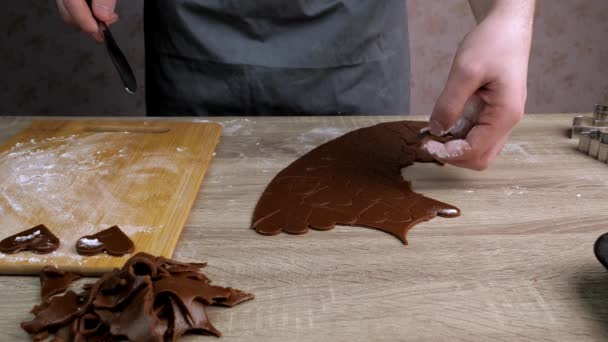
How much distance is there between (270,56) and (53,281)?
0.83 metres

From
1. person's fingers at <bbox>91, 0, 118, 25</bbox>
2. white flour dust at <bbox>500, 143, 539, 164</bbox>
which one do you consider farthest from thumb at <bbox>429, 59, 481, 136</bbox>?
person's fingers at <bbox>91, 0, 118, 25</bbox>

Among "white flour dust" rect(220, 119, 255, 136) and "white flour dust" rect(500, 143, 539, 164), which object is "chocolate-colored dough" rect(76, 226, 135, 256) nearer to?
"white flour dust" rect(220, 119, 255, 136)

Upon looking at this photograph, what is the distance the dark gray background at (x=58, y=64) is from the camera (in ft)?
8.80

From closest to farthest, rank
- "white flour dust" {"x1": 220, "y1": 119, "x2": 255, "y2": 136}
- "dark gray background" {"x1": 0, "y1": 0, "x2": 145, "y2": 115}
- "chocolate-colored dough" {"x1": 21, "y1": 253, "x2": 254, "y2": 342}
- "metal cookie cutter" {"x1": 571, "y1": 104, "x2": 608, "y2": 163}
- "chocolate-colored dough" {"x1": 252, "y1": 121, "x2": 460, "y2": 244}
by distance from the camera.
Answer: "chocolate-colored dough" {"x1": 21, "y1": 253, "x2": 254, "y2": 342} → "chocolate-colored dough" {"x1": 252, "y1": 121, "x2": 460, "y2": 244} → "metal cookie cutter" {"x1": 571, "y1": 104, "x2": 608, "y2": 163} → "white flour dust" {"x1": 220, "y1": 119, "x2": 255, "y2": 136} → "dark gray background" {"x1": 0, "y1": 0, "x2": 145, "y2": 115}

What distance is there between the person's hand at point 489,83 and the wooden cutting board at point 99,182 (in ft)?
1.44

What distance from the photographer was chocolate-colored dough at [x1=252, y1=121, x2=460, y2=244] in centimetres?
91

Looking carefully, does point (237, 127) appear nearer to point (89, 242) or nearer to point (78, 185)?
point (78, 185)

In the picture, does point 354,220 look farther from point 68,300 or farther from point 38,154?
point 38,154

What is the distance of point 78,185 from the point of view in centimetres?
104

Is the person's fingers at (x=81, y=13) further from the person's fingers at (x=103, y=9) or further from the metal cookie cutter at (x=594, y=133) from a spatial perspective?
the metal cookie cutter at (x=594, y=133)

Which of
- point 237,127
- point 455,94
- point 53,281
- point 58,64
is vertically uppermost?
point 455,94

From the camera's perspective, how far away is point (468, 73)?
92cm

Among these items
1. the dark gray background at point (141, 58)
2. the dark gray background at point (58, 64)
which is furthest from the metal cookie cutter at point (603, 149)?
the dark gray background at point (58, 64)

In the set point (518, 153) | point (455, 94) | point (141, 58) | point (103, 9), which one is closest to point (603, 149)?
point (518, 153)
